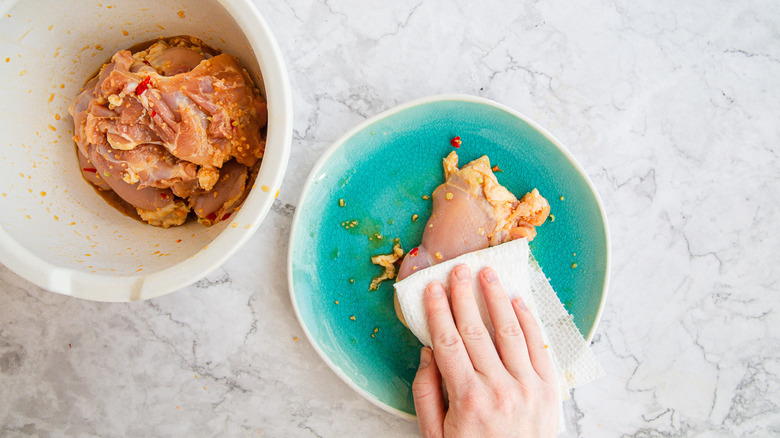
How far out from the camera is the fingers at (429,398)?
3.22 feet

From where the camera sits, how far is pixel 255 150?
80 centimetres

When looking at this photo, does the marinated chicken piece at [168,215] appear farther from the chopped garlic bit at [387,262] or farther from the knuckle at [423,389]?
the knuckle at [423,389]

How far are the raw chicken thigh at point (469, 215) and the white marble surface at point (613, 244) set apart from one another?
0.21m

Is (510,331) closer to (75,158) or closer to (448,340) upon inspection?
(448,340)

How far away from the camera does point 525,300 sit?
3.30 ft

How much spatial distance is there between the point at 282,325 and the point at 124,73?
23.2 inches

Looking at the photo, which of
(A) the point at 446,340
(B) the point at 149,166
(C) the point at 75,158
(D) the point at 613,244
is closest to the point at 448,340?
(A) the point at 446,340

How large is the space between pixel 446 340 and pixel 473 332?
0.06 meters

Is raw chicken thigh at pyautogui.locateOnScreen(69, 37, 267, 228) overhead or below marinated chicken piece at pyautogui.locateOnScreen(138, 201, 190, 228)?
overhead

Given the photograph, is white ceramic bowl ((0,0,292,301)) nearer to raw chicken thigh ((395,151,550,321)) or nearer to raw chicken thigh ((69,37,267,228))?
raw chicken thigh ((69,37,267,228))

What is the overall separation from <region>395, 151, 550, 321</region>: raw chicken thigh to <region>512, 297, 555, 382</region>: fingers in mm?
145

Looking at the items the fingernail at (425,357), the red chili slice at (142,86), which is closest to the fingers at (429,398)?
the fingernail at (425,357)

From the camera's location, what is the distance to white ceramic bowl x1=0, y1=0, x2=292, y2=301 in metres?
0.69

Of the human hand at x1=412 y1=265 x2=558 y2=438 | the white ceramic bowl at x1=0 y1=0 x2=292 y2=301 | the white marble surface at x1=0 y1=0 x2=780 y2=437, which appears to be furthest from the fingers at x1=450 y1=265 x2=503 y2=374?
the white ceramic bowl at x1=0 y1=0 x2=292 y2=301
